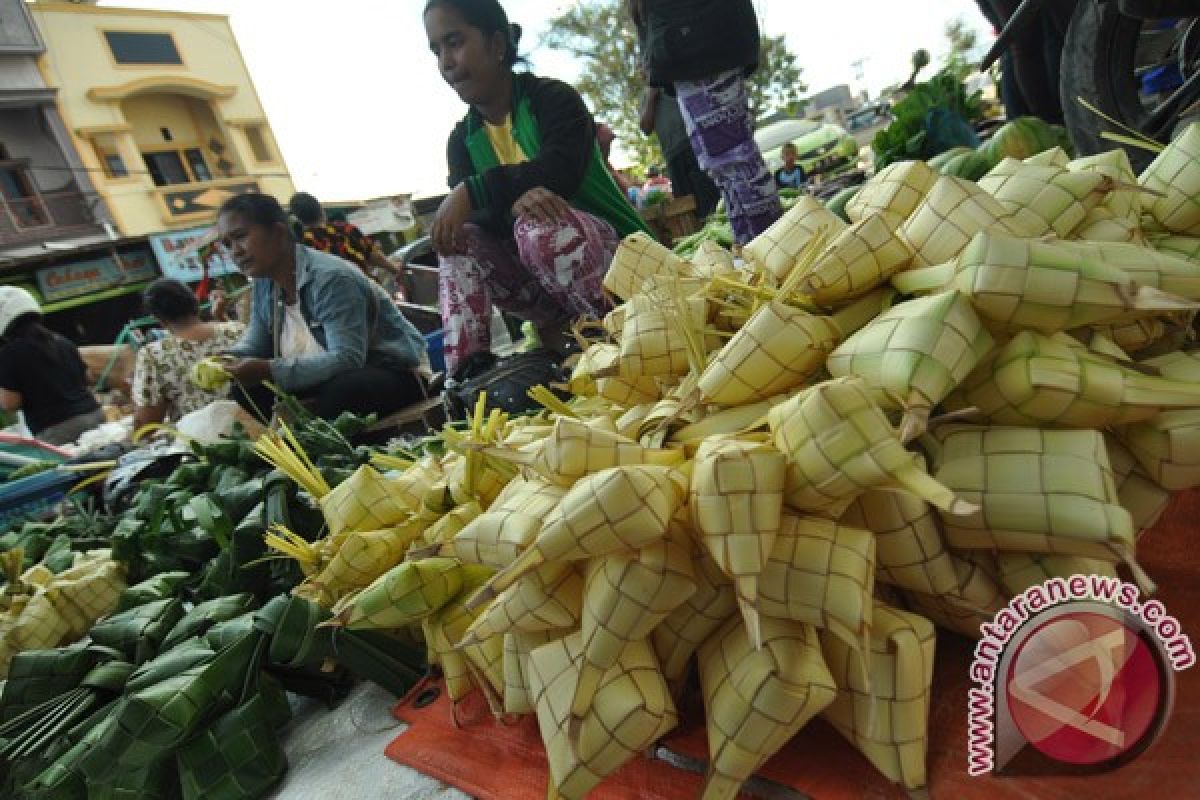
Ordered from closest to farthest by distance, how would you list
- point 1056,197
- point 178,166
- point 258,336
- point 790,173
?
point 1056,197 → point 258,336 → point 790,173 → point 178,166

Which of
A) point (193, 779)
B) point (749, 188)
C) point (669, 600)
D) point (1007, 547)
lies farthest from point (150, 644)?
point (749, 188)

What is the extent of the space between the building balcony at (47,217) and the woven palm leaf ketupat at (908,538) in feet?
65.6

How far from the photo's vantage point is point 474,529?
0.78m

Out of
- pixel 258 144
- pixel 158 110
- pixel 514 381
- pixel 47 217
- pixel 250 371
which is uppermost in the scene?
pixel 158 110

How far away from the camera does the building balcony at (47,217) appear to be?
1532 centimetres

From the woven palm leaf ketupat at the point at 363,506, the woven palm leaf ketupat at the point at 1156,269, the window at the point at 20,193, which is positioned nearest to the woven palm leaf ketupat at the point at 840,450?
the woven palm leaf ketupat at the point at 1156,269

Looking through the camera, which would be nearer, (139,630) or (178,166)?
(139,630)

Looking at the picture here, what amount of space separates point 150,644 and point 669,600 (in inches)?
46.2

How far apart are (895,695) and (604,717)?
29 cm

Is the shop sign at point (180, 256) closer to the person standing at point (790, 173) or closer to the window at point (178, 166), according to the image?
Result: the window at point (178, 166)

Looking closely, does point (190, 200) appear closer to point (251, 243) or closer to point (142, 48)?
point (142, 48)

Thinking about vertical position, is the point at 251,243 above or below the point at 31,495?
above

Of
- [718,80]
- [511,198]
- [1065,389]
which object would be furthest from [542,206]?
[1065,389]

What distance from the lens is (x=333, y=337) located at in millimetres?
2977
